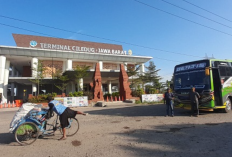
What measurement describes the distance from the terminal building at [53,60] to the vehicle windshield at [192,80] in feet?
51.2

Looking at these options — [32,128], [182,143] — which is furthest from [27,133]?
[182,143]

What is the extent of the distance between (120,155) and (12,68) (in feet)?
158

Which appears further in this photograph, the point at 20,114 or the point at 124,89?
the point at 124,89

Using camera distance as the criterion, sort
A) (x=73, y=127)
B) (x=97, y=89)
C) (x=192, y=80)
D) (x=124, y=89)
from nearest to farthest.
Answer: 1. (x=73, y=127)
2. (x=192, y=80)
3. (x=97, y=89)
4. (x=124, y=89)

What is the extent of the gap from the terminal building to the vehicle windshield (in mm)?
15608

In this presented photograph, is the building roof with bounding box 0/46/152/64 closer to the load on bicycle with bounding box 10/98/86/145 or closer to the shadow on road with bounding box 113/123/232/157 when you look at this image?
the load on bicycle with bounding box 10/98/86/145

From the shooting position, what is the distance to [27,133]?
5.27 m

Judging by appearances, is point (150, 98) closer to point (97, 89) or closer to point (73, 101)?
point (97, 89)

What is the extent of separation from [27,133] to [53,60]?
33963 millimetres

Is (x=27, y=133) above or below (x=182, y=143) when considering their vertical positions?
above

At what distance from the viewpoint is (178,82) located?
1077cm

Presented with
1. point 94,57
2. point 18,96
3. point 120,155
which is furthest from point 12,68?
point 120,155

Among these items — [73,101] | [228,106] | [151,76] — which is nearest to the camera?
[228,106]

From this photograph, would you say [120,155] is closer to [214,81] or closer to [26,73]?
[214,81]
